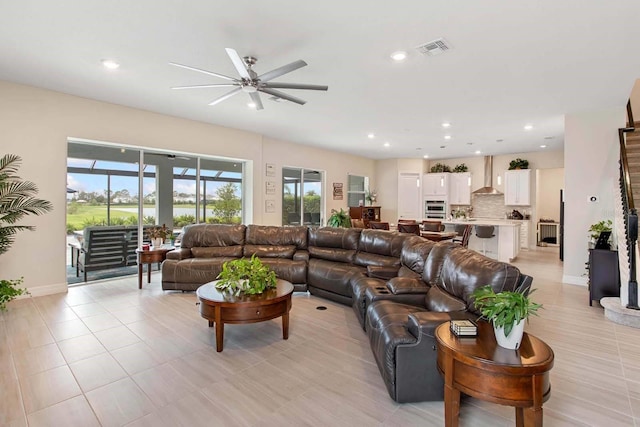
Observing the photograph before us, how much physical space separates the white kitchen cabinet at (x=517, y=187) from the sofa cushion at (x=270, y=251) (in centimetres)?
785

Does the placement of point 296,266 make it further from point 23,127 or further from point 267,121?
point 23,127

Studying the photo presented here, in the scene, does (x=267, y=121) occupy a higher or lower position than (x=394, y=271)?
higher

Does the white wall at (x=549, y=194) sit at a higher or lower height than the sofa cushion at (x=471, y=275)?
higher

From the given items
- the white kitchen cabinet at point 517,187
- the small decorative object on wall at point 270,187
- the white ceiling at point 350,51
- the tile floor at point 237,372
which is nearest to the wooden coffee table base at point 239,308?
the tile floor at point 237,372

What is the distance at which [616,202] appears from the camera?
4883mm

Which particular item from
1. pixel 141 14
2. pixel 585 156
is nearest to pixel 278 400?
pixel 141 14

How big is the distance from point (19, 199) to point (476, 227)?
8571mm

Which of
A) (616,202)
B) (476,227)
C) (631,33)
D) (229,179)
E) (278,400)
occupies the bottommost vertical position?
(278,400)

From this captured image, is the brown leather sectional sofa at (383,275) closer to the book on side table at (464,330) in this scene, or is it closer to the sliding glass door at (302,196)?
the book on side table at (464,330)

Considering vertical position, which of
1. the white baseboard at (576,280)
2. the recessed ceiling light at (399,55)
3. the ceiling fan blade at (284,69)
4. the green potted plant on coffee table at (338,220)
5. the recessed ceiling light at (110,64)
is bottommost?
the white baseboard at (576,280)

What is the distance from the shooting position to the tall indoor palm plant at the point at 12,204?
3.99 metres

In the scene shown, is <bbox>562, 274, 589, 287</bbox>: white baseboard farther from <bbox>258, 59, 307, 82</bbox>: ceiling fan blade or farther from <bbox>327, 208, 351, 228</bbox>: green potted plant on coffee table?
<bbox>258, 59, 307, 82</bbox>: ceiling fan blade

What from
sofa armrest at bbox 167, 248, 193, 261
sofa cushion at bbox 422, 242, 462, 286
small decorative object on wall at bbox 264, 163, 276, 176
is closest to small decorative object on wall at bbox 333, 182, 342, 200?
small decorative object on wall at bbox 264, 163, 276, 176

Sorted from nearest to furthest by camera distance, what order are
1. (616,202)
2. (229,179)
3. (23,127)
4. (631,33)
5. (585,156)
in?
1. (631,33)
2. (23,127)
3. (616,202)
4. (585,156)
5. (229,179)
